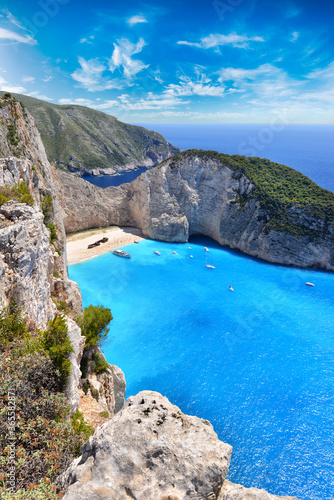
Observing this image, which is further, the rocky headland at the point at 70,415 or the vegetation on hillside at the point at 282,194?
the vegetation on hillside at the point at 282,194

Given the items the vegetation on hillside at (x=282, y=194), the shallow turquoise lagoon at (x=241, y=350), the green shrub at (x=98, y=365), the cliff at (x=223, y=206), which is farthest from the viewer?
the vegetation on hillside at (x=282, y=194)

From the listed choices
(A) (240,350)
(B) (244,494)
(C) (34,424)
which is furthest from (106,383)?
(A) (240,350)

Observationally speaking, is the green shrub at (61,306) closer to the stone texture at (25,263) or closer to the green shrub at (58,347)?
the stone texture at (25,263)

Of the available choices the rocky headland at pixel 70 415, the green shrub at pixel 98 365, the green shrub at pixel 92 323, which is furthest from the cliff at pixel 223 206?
the green shrub at pixel 98 365

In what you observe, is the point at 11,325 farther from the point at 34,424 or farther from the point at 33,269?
the point at 34,424

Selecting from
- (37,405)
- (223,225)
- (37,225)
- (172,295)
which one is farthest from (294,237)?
(37,405)

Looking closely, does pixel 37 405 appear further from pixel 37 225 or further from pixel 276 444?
pixel 276 444

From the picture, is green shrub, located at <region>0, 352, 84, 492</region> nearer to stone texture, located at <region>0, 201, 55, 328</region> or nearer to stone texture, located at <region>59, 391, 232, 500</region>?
stone texture, located at <region>59, 391, 232, 500</region>
